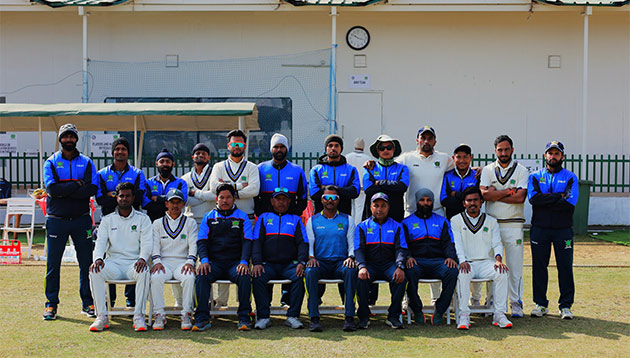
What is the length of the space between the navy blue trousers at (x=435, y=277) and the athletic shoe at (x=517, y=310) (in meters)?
0.79

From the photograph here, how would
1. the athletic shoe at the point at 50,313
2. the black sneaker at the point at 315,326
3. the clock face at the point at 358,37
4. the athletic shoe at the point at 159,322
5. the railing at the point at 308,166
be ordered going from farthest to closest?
the clock face at the point at 358,37 < the railing at the point at 308,166 < the athletic shoe at the point at 50,313 < the athletic shoe at the point at 159,322 < the black sneaker at the point at 315,326

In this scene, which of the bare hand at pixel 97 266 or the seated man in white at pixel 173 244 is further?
the seated man in white at pixel 173 244

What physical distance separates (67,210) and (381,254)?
3370 millimetres

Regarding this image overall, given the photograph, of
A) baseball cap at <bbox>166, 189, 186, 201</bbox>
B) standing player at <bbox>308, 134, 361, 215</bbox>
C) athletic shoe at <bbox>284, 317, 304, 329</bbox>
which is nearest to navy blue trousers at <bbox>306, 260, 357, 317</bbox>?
athletic shoe at <bbox>284, 317, 304, 329</bbox>

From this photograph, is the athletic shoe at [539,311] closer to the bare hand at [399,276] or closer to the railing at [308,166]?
the bare hand at [399,276]

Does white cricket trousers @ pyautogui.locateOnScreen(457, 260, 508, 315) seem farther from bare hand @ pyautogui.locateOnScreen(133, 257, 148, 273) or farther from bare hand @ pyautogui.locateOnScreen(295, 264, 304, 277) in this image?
bare hand @ pyautogui.locateOnScreen(133, 257, 148, 273)

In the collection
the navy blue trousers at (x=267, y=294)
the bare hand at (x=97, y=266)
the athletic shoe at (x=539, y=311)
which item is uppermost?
the bare hand at (x=97, y=266)

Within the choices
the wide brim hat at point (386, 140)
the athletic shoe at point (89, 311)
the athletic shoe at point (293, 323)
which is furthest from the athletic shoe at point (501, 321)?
the athletic shoe at point (89, 311)

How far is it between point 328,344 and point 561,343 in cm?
208

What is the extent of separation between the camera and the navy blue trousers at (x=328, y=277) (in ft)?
21.2

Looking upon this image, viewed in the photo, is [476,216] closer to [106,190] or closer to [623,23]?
[106,190]

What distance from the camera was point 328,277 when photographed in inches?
271

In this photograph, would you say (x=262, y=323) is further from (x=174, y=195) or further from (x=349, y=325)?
(x=174, y=195)

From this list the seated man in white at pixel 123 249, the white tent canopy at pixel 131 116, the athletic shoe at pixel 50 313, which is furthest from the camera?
the white tent canopy at pixel 131 116
